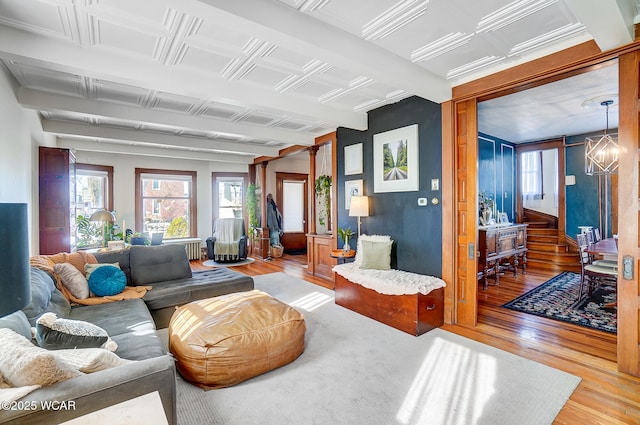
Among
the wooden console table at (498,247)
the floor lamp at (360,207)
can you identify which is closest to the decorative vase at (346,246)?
the floor lamp at (360,207)

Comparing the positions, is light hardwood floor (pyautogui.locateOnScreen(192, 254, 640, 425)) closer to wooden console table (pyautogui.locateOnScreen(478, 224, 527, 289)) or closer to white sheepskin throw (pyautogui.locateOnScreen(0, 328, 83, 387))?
wooden console table (pyautogui.locateOnScreen(478, 224, 527, 289))

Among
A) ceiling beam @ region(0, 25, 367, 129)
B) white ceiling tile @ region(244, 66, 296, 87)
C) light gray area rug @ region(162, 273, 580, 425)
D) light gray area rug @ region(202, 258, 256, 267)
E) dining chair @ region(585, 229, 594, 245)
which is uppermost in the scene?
white ceiling tile @ region(244, 66, 296, 87)

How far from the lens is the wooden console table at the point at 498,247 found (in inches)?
188

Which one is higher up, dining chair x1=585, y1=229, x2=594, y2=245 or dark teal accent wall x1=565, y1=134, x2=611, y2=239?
dark teal accent wall x1=565, y1=134, x2=611, y2=239

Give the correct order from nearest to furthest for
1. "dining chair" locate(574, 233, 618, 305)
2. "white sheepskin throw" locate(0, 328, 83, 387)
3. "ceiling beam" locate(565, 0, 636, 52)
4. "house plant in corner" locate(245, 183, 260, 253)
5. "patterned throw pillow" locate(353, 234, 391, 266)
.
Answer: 1. "white sheepskin throw" locate(0, 328, 83, 387)
2. "ceiling beam" locate(565, 0, 636, 52)
3. "dining chair" locate(574, 233, 618, 305)
4. "patterned throw pillow" locate(353, 234, 391, 266)
5. "house plant in corner" locate(245, 183, 260, 253)

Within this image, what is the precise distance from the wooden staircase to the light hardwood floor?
2.26m

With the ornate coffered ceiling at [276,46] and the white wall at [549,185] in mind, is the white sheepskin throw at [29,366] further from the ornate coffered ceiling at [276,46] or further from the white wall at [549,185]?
the white wall at [549,185]

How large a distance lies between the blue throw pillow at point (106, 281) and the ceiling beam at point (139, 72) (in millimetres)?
1867

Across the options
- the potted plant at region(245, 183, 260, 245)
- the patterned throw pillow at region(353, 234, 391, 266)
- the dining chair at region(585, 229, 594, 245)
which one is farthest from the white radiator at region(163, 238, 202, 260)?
the dining chair at region(585, 229, 594, 245)

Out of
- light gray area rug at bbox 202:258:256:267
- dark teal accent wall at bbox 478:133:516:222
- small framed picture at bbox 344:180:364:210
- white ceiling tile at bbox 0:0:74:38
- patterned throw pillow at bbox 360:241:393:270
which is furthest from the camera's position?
light gray area rug at bbox 202:258:256:267

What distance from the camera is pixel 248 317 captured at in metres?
2.47

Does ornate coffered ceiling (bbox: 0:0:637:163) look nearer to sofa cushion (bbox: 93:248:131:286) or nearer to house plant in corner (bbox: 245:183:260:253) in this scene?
sofa cushion (bbox: 93:248:131:286)

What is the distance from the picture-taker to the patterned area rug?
11.0ft

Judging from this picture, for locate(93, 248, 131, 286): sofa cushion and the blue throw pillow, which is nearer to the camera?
the blue throw pillow
